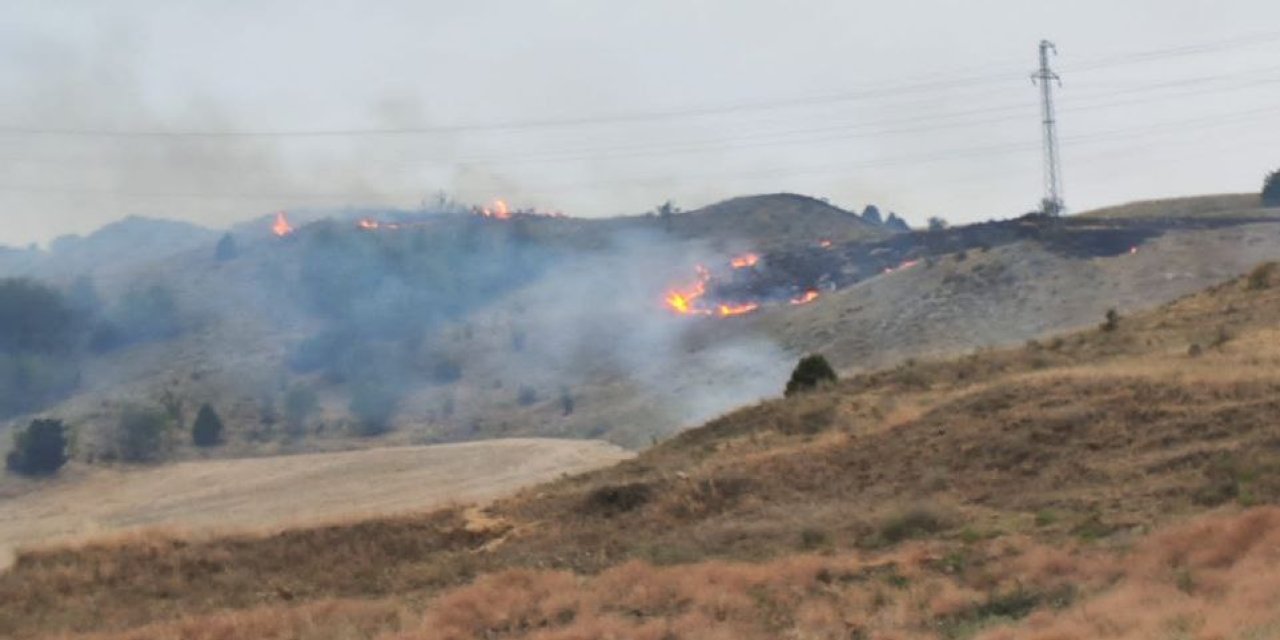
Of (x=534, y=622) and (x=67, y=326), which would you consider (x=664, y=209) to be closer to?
(x=67, y=326)

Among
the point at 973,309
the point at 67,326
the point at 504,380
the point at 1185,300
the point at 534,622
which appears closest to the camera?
the point at 534,622

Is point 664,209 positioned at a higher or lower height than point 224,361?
higher

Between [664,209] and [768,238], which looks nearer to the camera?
[768,238]

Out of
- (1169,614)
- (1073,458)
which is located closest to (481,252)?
(1073,458)

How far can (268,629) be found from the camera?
18859 millimetres

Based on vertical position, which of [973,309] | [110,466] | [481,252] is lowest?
[110,466]

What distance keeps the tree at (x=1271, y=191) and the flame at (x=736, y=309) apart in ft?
143

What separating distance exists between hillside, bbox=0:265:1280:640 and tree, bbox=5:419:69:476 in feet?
141

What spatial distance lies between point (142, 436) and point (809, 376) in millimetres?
47338

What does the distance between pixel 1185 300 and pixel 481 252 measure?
93776mm

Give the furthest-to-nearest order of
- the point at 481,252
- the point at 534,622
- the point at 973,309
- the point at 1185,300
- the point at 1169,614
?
the point at 481,252, the point at 973,309, the point at 1185,300, the point at 534,622, the point at 1169,614

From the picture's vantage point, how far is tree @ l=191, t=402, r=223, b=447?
71.8 m

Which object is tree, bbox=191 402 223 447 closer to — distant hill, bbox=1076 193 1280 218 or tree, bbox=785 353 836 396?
tree, bbox=785 353 836 396

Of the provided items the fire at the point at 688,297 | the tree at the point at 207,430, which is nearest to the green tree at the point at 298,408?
the tree at the point at 207,430
